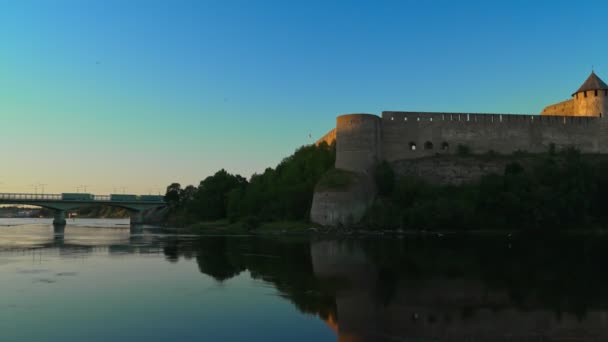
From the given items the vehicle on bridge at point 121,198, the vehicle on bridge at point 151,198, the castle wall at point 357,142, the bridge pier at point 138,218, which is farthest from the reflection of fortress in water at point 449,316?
Result: the vehicle on bridge at point 151,198

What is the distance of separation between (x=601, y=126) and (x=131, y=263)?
37719 mm

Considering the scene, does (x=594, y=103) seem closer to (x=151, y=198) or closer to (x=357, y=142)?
(x=357, y=142)

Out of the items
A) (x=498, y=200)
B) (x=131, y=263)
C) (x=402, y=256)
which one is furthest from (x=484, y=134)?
(x=131, y=263)

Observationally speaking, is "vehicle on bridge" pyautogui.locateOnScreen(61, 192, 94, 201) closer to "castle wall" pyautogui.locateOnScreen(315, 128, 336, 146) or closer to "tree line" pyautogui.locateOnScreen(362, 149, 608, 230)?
"castle wall" pyautogui.locateOnScreen(315, 128, 336, 146)

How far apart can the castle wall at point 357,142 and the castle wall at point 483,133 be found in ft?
7.00

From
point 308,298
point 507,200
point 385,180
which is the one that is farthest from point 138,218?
point 308,298

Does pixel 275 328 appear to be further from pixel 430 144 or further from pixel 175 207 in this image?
pixel 175 207

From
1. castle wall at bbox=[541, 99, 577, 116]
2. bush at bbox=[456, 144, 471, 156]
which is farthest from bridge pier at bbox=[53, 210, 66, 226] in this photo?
castle wall at bbox=[541, 99, 577, 116]

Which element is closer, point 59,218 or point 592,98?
point 592,98

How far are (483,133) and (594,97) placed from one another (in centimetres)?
991

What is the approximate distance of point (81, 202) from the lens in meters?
56.7

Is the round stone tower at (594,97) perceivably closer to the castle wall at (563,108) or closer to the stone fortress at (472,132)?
the stone fortress at (472,132)

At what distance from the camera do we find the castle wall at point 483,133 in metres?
37.1

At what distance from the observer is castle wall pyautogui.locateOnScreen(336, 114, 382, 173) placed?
114 feet
